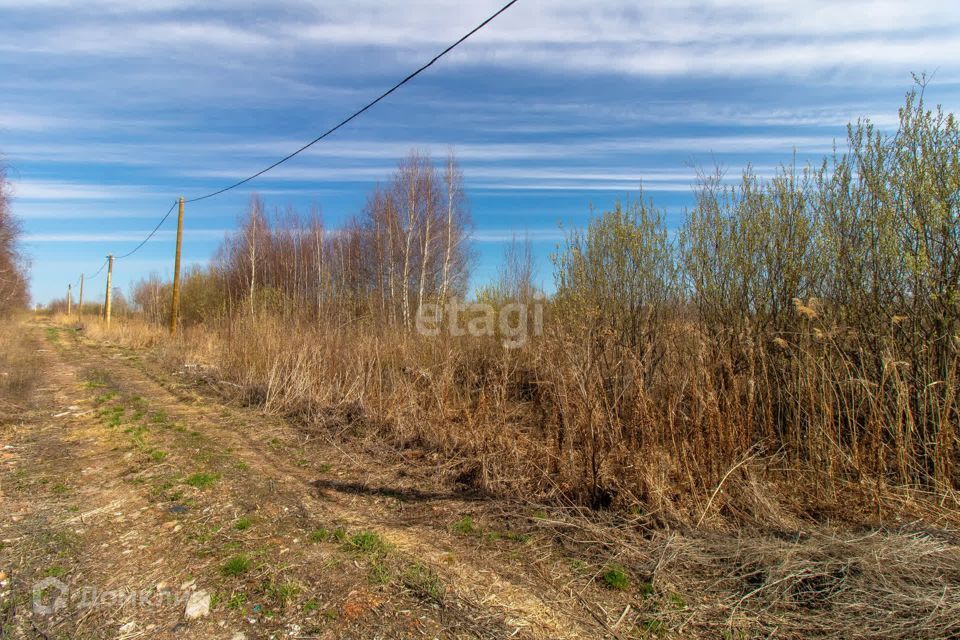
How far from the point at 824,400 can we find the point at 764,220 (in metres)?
2.22

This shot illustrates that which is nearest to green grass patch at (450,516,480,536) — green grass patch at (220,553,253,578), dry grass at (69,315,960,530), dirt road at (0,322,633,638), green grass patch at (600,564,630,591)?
dirt road at (0,322,633,638)

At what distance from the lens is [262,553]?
3.04 m

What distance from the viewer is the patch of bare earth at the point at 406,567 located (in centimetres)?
234

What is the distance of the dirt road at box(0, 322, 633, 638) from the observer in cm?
241

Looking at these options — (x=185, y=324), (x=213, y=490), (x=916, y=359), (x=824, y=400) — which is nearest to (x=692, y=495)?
(x=824, y=400)

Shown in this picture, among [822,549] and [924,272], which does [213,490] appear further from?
[924,272]

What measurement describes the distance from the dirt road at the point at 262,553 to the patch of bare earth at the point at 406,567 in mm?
13

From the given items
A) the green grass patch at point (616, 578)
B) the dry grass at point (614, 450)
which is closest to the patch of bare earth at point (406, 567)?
the green grass patch at point (616, 578)

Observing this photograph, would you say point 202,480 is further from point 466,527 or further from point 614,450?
A: point 614,450

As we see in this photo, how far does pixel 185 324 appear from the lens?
24.7m

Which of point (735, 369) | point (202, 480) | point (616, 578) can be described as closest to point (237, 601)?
point (616, 578)

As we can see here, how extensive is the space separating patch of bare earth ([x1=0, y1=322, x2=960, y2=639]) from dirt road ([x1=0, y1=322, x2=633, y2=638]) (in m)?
0.01

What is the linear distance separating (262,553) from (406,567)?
0.90m

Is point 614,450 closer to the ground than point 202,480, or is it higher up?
higher up
